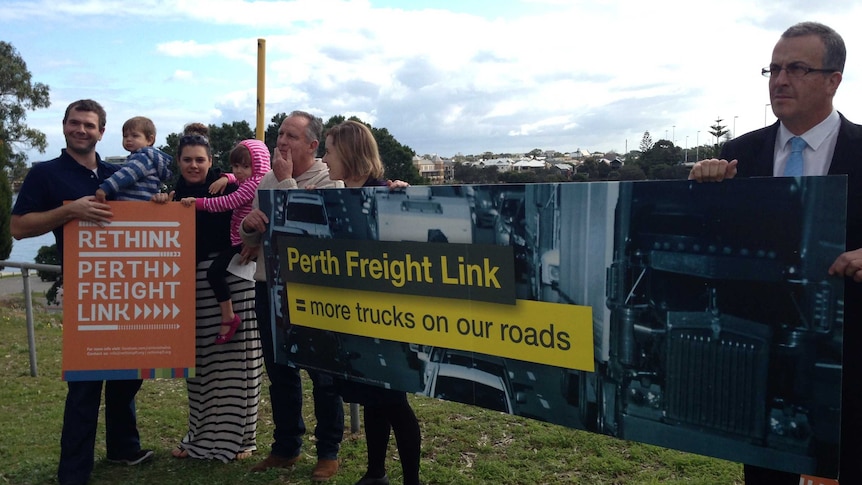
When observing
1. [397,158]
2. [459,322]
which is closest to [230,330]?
[459,322]

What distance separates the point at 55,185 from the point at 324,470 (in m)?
2.30

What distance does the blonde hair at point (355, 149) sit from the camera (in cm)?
376

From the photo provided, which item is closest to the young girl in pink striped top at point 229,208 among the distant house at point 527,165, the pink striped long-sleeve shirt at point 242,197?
the pink striped long-sleeve shirt at point 242,197

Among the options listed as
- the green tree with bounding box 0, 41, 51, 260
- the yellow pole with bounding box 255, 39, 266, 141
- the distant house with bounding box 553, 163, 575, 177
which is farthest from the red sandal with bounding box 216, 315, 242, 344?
the green tree with bounding box 0, 41, 51, 260

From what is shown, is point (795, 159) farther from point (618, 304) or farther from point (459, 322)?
point (459, 322)

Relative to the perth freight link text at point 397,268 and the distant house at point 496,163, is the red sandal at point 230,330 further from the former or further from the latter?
the distant house at point 496,163

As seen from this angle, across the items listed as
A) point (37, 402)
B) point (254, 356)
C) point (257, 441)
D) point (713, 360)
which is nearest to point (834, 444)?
point (713, 360)

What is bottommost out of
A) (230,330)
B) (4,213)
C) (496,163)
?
(230,330)

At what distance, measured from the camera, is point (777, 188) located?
7.72 feet

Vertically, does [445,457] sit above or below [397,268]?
below

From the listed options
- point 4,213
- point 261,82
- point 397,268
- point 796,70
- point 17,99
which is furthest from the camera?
point 17,99

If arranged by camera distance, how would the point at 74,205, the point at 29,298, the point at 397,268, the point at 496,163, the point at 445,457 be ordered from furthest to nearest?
the point at 29,298 < the point at 496,163 < the point at 445,457 < the point at 74,205 < the point at 397,268

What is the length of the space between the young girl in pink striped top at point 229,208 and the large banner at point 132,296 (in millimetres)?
124

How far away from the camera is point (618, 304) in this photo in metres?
2.66
